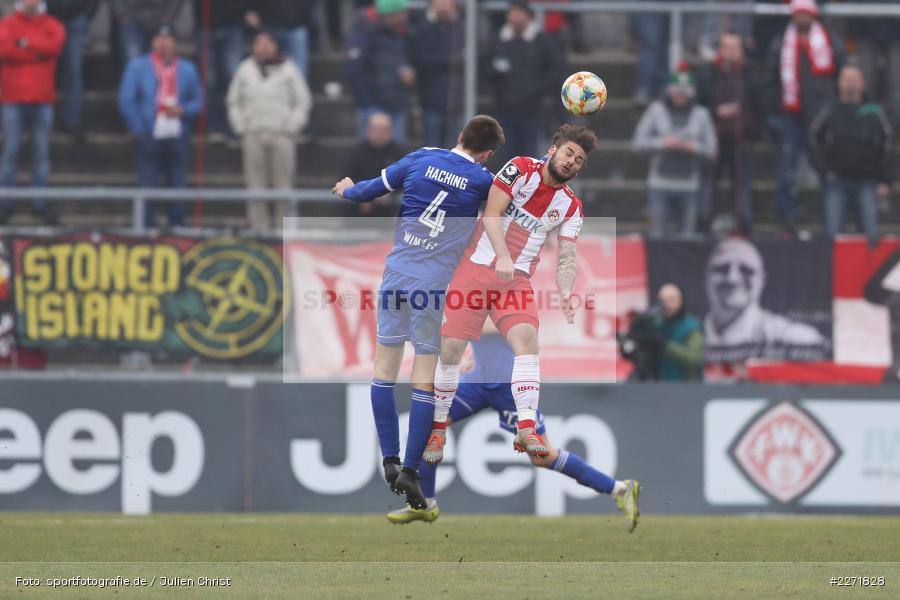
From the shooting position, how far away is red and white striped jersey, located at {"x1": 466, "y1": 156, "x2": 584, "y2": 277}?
1259 cm

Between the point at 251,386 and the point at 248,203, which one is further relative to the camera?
the point at 248,203

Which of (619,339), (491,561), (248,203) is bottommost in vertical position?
(491,561)

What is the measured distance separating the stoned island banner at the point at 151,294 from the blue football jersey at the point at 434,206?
4.30 meters

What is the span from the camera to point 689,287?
1741 centimetres

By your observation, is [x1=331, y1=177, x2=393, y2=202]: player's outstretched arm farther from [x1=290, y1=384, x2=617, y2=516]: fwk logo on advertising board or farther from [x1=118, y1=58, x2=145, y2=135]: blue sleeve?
[x1=118, y1=58, x2=145, y2=135]: blue sleeve

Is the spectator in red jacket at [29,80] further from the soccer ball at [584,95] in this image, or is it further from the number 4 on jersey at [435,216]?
the soccer ball at [584,95]

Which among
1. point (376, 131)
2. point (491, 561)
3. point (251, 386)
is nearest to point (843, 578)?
point (491, 561)

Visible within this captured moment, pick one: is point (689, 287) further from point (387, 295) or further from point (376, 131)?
point (387, 295)

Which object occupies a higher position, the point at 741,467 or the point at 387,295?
the point at 387,295

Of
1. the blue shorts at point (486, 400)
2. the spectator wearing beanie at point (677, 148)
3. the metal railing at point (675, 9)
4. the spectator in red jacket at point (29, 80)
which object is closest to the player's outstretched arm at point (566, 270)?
the blue shorts at point (486, 400)

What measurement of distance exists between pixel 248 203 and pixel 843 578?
9185mm

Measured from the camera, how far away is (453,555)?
1265cm

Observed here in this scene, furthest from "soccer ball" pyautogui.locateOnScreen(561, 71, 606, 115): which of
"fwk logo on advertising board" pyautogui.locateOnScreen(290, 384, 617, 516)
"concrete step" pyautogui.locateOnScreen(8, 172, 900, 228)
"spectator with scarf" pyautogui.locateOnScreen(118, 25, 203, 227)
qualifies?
"spectator with scarf" pyautogui.locateOnScreen(118, 25, 203, 227)

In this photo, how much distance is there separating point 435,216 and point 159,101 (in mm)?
A: 7071
